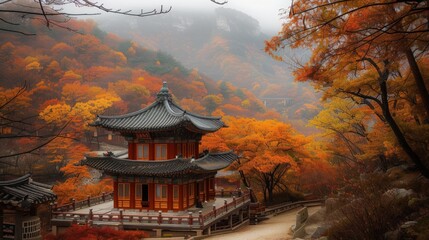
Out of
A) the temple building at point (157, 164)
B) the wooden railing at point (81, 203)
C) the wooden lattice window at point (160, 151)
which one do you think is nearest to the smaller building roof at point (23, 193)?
the temple building at point (157, 164)

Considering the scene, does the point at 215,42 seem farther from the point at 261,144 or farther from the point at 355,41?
the point at 355,41

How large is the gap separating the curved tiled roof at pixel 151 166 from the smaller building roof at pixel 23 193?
8.20m

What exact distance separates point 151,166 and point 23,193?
10416 mm

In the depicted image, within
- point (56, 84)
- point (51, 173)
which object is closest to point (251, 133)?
point (51, 173)

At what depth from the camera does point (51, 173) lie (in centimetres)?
4253

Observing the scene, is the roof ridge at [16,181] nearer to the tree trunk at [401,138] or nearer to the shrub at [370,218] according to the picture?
the shrub at [370,218]

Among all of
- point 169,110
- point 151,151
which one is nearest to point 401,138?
point 169,110

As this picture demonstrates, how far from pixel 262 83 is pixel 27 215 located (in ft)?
397

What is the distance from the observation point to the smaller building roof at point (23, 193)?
12414 millimetres

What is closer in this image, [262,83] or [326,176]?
[326,176]

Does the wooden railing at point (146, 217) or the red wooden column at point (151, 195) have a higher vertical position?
the red wooden column at point (151, 195)

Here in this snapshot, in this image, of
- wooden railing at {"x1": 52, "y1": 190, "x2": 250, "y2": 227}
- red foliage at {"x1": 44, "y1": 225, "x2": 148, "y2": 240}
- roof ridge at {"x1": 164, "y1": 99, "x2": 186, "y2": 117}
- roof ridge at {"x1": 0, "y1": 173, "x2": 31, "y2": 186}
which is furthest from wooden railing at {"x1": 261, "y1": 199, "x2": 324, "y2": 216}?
roof ridge at {"x1": 0, "y1": 173, "x2": 31, "y2": 186}

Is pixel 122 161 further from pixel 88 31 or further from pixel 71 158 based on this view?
pixel 88 31

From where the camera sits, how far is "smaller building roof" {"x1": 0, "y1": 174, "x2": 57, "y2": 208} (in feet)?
40.7
